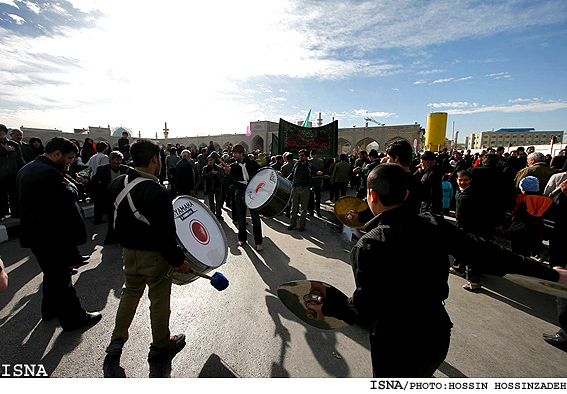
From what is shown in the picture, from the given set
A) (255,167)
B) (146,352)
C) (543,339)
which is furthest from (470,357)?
(255,167)

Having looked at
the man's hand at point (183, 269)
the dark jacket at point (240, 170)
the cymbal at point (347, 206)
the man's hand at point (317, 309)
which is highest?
the dark jacket at point (240, 170)

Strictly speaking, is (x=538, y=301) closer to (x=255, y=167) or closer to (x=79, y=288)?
(x=255, y=167)

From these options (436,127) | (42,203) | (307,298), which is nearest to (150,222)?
(307,298)

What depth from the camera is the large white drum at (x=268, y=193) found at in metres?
4.36

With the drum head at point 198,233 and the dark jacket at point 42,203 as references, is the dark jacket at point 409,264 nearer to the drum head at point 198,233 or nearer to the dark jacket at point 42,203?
the drum head at point 198,233

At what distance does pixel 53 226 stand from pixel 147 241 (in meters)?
1.35

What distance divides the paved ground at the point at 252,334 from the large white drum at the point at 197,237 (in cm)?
75

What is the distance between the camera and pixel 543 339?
2.69 metres

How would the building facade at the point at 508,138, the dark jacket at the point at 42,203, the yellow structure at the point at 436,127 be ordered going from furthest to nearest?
1. the building facade at the point at 508,138
2. the yellow structure at the point at 436,127
3. the dark jacket at the point at 42,203

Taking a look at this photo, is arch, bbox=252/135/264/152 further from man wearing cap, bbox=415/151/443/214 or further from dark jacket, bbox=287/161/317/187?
Answer: man wearing cap, bbox=415/151/443/214

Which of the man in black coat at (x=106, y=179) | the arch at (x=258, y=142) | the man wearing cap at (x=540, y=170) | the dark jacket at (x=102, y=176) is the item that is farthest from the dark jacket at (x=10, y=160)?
the arch at (x=258, y=142)

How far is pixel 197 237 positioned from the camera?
8.79ft

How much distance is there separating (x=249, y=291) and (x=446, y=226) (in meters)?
2.79

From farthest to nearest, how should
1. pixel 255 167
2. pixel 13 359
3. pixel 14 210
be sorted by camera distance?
pixel 14 210
pixel 255 167
pixel 13 359
